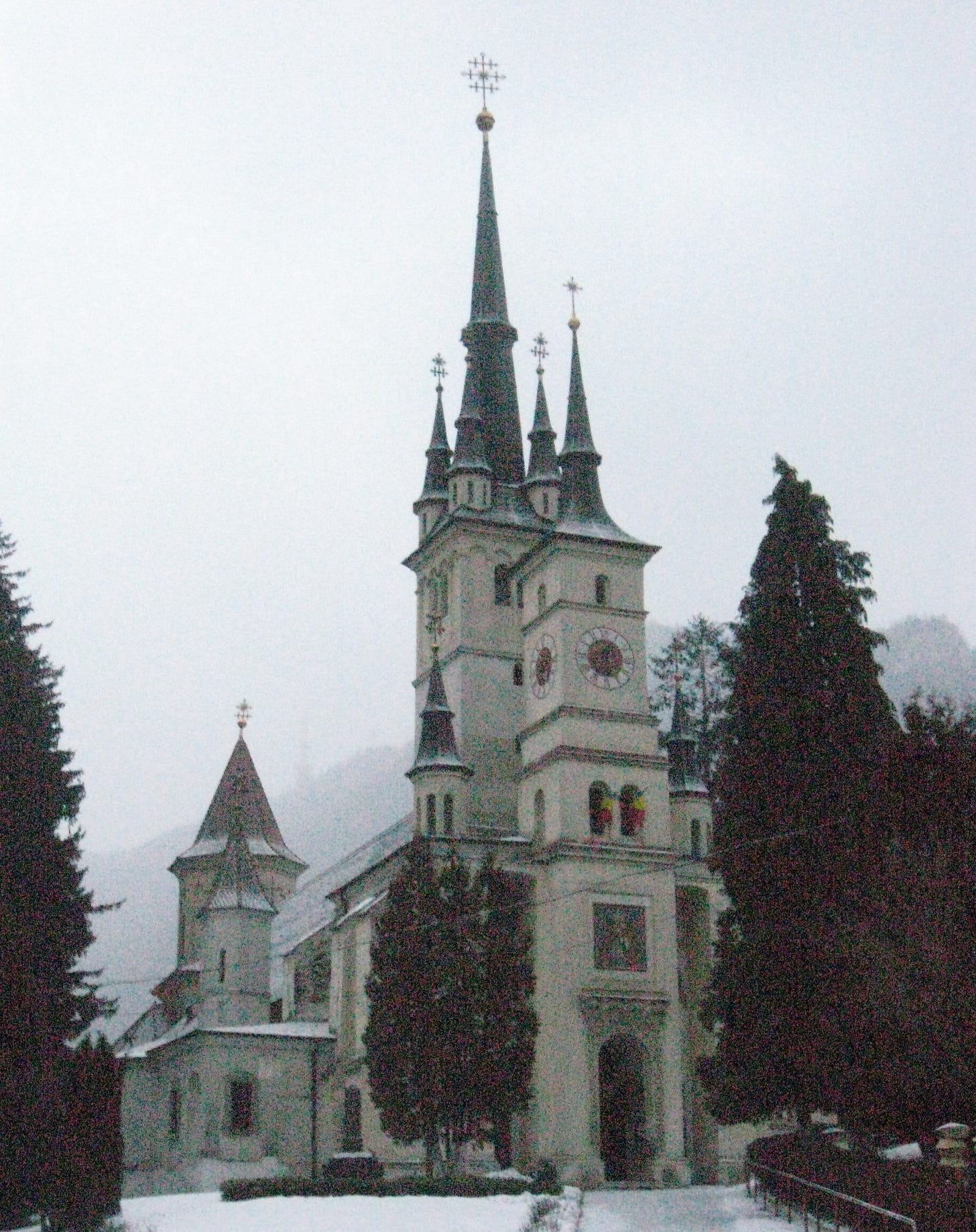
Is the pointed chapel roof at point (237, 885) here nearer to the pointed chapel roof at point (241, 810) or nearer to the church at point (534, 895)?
the church at point (534, 895)

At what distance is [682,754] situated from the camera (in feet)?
190

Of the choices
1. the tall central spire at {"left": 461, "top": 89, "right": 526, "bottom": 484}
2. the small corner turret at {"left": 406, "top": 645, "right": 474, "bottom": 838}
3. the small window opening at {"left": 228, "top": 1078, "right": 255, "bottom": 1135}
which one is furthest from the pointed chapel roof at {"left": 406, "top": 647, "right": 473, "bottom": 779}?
the tall central spire at {"left": 461, "top": 89, "right": 526, "bottom": 484}

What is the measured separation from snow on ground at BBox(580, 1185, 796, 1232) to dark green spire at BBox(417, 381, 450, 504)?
101 ft

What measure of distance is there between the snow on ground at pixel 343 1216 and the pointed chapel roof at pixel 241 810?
121 feet

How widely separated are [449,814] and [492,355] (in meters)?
24.1

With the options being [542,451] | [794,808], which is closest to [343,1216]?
[794,808]

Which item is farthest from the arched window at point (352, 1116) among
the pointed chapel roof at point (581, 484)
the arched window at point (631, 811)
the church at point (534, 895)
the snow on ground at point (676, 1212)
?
the pointed chapel roof at point (581, 484)

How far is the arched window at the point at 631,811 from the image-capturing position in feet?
174

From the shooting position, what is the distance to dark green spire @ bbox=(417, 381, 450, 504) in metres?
67.3

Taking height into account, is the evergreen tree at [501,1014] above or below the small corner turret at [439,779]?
below

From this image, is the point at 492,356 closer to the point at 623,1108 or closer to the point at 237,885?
the point at 237,885

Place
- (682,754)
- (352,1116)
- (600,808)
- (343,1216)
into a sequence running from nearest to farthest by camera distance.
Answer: (343,1216) → (352,1116) → (600,808) → (682,754)

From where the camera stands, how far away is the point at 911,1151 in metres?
41.0

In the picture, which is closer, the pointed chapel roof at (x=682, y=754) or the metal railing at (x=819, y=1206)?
the metal railing at (x=819, y=1206)
